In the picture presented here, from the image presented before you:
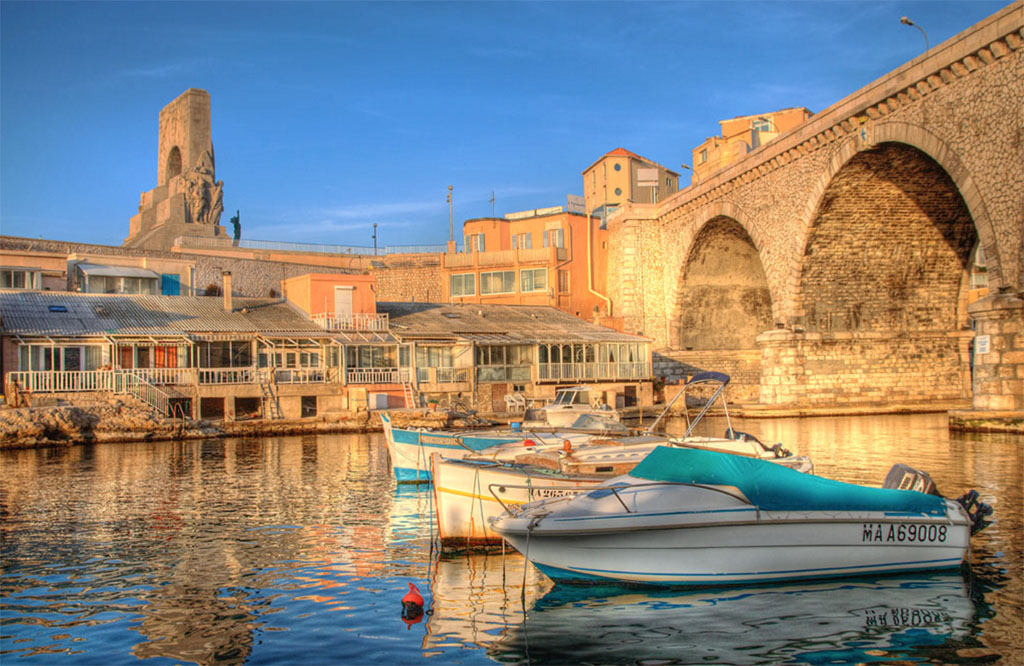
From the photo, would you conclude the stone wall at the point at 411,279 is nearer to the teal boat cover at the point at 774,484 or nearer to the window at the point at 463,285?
the window at the point at 463,285

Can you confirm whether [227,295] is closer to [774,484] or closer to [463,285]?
[463,285]

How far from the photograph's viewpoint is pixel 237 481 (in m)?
20.9

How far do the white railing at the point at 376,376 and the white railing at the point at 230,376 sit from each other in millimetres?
4036

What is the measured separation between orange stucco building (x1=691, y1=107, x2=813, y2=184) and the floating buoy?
4852 centimetres

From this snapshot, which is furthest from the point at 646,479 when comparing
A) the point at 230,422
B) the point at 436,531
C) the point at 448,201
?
the point at 448,201

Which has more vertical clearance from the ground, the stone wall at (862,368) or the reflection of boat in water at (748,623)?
the stone wall at (862,368)

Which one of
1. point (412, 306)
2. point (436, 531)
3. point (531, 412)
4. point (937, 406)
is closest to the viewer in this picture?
point (436, 531)

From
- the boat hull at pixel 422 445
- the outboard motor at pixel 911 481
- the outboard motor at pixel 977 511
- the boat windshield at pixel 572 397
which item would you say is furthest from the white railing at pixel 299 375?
the outboard motor at pixel 977 511

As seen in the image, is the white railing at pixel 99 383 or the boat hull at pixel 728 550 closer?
the boat hull at pixel 728 550

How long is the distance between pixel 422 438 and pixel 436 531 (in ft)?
18.3

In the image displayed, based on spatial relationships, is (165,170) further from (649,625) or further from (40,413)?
(649,625)

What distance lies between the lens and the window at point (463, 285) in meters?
55.0

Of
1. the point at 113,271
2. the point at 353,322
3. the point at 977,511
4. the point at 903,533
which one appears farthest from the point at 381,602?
the point at 113,271

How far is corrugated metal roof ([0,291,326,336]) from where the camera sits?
35656 mm
